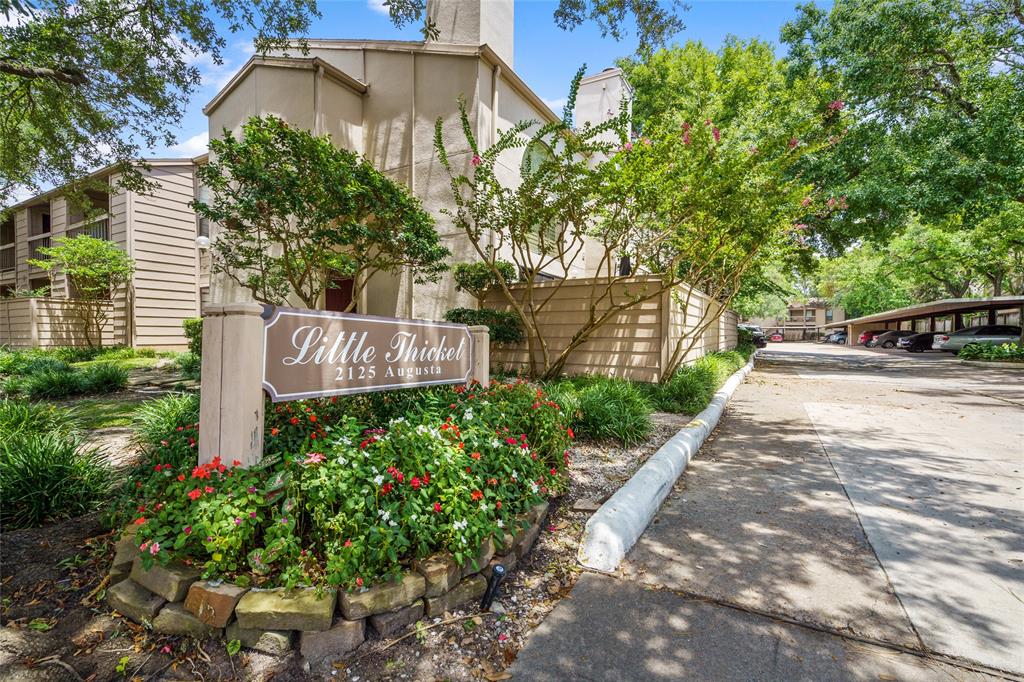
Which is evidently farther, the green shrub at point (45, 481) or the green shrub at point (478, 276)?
the green shrub at point (478, 276)

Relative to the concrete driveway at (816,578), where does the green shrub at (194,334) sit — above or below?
above

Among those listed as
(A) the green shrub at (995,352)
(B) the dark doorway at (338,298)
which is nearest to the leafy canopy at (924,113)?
(A) the green shrub at (995,352)

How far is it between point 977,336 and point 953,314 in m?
8.30

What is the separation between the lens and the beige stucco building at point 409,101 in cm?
908

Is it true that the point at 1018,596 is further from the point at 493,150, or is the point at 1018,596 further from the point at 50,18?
the point at 50,18

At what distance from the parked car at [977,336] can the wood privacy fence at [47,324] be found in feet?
111

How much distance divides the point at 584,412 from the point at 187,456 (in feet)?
12.3

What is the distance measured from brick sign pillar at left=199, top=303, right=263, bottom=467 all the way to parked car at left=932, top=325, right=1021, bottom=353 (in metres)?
27.1

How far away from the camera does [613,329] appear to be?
8.13 m

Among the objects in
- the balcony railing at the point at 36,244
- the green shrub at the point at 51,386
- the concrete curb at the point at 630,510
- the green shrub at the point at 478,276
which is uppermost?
the balcony railing at the point at 36,244

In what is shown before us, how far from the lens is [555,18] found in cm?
616

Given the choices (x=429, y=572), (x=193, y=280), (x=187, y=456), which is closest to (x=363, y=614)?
(x=429, y=572)

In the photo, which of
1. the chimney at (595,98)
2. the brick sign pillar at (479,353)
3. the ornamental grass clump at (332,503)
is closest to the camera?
the ornamental grass clump at (332,503)

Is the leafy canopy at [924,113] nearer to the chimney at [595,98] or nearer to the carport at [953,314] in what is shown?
the chimney at [595,98]
